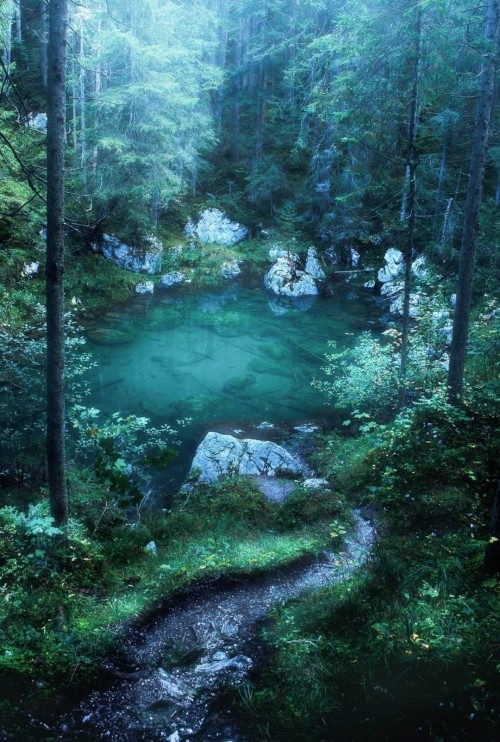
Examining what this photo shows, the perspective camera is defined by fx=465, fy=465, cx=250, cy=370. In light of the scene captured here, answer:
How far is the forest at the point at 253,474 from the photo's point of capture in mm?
4629

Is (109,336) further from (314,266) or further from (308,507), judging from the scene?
(314,266)

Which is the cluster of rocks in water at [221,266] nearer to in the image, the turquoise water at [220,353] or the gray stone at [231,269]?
the gray stone at [231,269]

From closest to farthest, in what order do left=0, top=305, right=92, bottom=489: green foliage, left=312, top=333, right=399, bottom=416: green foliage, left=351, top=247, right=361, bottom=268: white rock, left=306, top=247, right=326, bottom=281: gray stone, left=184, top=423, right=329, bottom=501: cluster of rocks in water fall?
left=0, top=305, right=92, bottom=489: green foliage → left=184, top=423, right=329, bottom=501: cluster of rocks in water → left=312, top=333, right=399, bottom=416: green foliage → left=306, top=247, right=326, bottom=281: gray stone → left=351, top=247, right=361, bottom=268: white rock

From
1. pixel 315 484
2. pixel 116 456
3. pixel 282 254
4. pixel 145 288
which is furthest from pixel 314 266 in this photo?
pixel 116 456

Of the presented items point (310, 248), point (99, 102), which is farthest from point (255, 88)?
point (99, 102)

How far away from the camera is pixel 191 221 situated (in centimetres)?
3241

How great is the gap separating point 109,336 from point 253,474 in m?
12.1

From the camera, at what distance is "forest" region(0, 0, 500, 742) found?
463cm

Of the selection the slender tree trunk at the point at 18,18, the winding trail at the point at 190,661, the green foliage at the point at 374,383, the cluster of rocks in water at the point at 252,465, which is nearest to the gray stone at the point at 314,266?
the green foliage at the point at 374,383

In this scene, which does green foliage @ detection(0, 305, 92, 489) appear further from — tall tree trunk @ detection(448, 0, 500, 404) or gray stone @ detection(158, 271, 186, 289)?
gray stone @ detection(158, 271, 186, 289)

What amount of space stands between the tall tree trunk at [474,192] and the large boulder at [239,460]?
4369 millimetres

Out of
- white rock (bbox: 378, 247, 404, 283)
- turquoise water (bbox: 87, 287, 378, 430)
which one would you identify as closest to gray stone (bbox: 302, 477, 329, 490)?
turquoise water (bbox: 87, 287, 378, 430)

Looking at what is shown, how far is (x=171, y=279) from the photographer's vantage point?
28750mm

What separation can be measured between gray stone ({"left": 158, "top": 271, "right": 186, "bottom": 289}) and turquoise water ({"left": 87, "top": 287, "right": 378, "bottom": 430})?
1.08 metres
